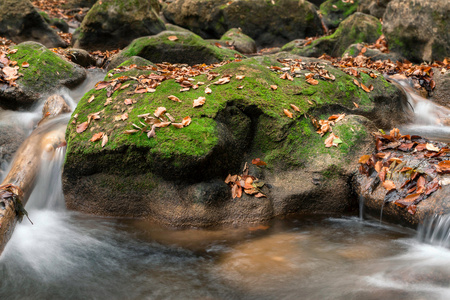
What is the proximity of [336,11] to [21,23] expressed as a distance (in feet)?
41.9

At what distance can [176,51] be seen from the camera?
29.6ft

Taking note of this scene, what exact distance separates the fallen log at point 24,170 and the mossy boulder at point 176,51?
11.3ft

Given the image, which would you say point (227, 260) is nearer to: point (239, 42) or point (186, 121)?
point (186, 121)

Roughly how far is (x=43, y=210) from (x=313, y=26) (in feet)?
43.4

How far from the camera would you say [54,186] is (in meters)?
4.91

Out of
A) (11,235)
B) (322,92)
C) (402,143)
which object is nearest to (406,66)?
(322,92)

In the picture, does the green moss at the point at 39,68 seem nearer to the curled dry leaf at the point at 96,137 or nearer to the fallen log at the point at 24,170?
the fallen log at the point at 24,170

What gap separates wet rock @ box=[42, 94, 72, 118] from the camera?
20.7 feet

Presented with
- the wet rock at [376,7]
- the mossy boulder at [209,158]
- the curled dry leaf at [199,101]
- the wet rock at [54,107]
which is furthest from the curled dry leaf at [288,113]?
the wet rock at [376,7]

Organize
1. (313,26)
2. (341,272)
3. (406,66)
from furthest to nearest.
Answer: (313,26) < (406,66) < (341,272)

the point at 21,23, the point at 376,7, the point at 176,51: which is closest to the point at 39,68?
the point at 176,51

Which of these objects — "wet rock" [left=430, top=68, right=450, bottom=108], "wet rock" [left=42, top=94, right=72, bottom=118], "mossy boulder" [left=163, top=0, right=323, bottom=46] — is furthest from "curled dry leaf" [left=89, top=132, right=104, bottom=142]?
"mossy boulder" [left=163, top=0, right=323, bottom=46]

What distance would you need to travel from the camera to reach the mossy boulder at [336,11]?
54.8ft

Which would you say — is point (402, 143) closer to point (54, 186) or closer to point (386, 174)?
point (386, 174)
